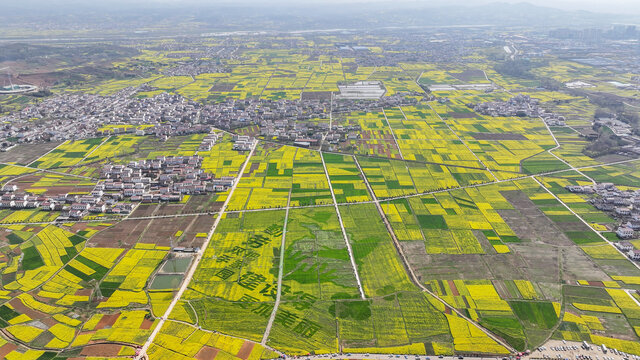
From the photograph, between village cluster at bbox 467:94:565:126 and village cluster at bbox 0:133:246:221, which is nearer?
village cluster at bbox 0:133:246:221

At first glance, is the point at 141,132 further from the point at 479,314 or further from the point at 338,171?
the point at 479,314

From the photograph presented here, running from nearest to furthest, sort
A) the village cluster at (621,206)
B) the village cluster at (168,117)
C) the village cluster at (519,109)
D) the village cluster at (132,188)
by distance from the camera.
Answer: the village cluster at (621,206) → the village cluster at (132,188) → the village cluster at (168,117) → the village cluster at (519,109)

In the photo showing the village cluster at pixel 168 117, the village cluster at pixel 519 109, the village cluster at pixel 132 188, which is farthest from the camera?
the village cluster at pixel 519 109

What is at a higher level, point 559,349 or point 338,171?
point 338,171

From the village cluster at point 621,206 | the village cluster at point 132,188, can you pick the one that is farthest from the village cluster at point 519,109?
the village cluster at point 132,188

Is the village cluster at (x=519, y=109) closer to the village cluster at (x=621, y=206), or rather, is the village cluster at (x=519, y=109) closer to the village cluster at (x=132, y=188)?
the village cluster at (x=621, y=206)

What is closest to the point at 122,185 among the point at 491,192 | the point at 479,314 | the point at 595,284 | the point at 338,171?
the point at 338,171

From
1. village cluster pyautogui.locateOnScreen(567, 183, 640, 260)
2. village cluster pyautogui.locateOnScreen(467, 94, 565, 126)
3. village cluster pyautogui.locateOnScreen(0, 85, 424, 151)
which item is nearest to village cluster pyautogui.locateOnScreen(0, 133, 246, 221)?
village cluster pyautogui.locateOnScreen(0, 85, 424, 151)

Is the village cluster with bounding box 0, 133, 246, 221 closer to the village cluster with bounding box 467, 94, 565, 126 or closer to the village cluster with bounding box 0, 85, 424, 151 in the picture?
the village cluster with bounding box 0, 85, 424, 151

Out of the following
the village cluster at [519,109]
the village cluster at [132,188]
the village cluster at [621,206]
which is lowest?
the village cluster at [621,206]

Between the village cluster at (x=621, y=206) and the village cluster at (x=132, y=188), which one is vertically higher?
the village cluster at (x=132, y=188)

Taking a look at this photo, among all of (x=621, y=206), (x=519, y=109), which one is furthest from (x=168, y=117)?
(x=621, y=206)
